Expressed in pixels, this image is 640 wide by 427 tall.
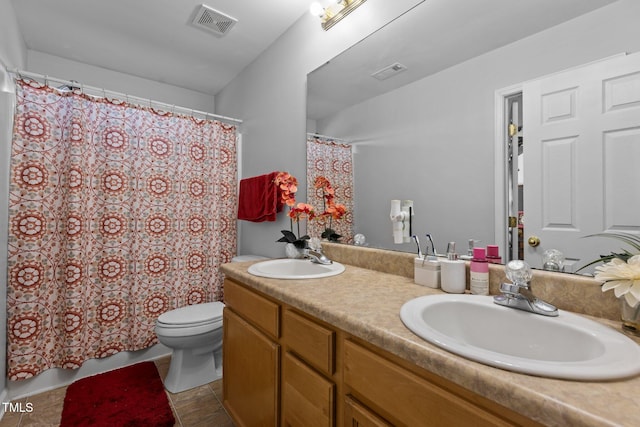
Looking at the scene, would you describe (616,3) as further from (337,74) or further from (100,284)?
(100,284)

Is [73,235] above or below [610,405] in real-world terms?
above

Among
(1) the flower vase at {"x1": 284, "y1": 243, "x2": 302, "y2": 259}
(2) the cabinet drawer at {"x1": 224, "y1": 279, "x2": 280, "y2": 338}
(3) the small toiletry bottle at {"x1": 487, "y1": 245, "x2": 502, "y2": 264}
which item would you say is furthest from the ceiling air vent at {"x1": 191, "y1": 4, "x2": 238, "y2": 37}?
(3) the small toiletry bottle at {"x1": 487, "y1": 245, "x2": 502, "y2": 264}

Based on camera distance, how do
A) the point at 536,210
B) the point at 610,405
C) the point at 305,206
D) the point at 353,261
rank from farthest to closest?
the point at 305,206
the point at 353,261
the point at 536,210
the point at 610,405

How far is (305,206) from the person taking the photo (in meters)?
1.77

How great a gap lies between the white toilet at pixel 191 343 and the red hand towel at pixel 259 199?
0.72m

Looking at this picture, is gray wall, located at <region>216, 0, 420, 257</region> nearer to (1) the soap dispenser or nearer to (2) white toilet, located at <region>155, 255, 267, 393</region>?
(2) white toilet, located at <region>155, 255, 267, 393</region>

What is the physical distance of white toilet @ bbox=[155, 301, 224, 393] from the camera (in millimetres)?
1757

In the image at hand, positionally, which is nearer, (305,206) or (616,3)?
(616,3)

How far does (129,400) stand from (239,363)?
876mm

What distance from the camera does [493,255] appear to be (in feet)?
3.35

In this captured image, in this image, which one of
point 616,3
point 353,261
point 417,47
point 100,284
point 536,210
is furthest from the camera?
point 100,284

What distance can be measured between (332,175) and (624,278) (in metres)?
1.29

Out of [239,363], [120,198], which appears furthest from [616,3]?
[120,198]

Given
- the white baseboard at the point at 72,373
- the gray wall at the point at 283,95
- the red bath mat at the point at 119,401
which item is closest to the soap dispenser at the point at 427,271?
the gray wall at the point at 283,95
